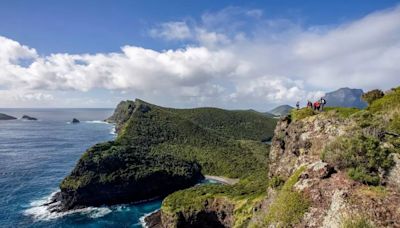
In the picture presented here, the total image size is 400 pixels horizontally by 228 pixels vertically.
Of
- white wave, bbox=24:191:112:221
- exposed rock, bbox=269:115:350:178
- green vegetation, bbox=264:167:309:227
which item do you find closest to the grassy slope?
white wave, bbox=24:191:112:221

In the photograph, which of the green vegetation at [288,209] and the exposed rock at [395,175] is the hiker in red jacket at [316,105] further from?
the green vegetation at [288,209]

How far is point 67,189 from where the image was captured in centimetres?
10850

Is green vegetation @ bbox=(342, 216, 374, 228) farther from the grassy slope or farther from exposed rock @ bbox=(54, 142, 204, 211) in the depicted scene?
the grassy slope

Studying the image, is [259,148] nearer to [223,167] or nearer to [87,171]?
[223,167]

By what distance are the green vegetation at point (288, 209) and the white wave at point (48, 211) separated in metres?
81.7

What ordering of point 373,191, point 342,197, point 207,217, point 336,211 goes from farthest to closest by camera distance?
point 207,217 → point 373,191 → point 342,197 → point 336,211

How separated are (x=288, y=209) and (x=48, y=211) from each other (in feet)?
300

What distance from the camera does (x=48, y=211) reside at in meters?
101

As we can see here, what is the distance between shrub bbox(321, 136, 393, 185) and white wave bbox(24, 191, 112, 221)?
85.2 m

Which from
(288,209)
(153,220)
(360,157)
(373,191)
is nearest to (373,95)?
(360,157)

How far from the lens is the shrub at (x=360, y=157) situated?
30.3 m

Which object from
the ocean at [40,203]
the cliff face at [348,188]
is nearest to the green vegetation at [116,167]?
the ocean at [40,203]

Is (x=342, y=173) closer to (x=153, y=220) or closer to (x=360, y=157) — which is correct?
(x=360, y=157)

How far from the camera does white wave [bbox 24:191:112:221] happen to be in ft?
317
